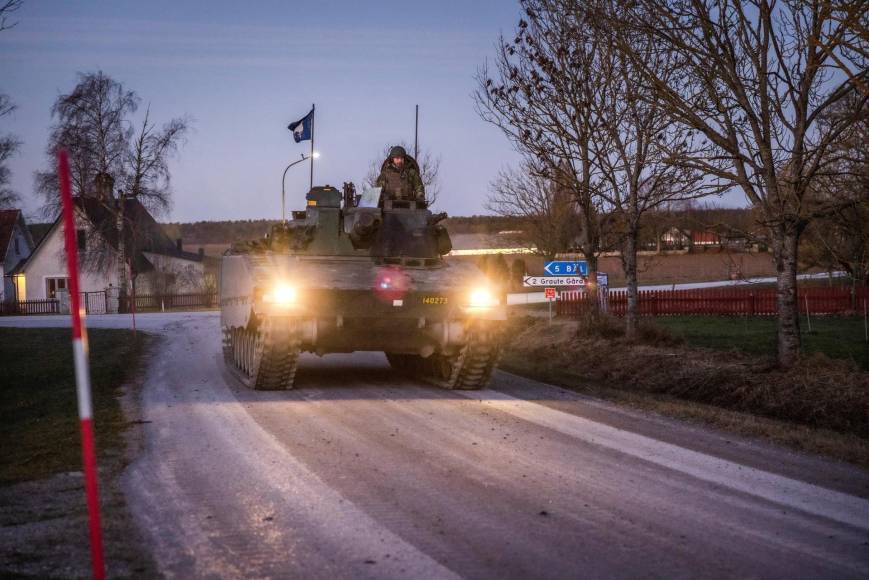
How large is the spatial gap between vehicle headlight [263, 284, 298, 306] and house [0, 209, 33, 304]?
154 ft

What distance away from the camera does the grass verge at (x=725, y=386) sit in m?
9.42

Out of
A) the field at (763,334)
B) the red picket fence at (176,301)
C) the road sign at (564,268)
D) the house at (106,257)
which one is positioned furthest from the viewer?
the red picket fence at (176,301)

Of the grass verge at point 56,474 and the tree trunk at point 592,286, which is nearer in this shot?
the grass verge at point 56,474

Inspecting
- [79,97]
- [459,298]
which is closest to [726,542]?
[459,298]

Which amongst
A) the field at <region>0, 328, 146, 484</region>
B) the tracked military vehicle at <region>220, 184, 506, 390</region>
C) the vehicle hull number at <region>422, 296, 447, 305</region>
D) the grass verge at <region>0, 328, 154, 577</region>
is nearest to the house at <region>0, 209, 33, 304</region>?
the field at <region>0, 328, 146, 484</region>

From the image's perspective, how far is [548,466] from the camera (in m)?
7.44

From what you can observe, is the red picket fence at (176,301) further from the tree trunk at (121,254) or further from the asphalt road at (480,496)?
the asphalt road at (480,496)

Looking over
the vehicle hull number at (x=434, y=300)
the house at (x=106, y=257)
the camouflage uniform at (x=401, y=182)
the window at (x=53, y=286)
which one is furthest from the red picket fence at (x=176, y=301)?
the vehicle hull number at (x=434, y=300)

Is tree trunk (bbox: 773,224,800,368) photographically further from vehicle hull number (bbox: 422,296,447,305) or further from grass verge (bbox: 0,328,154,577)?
grass verge (bbox: 0,328,154,577)

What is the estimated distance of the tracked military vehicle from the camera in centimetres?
1199

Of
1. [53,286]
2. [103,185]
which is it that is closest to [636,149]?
[103,185]

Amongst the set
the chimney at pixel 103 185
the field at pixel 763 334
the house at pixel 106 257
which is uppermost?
the chimney at pixel 103 185

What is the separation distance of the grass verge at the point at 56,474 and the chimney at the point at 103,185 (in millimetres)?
32053

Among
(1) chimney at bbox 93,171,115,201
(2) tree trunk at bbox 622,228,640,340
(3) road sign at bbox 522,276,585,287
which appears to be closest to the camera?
(2) tree trunk at bbox 622,228,640,340
